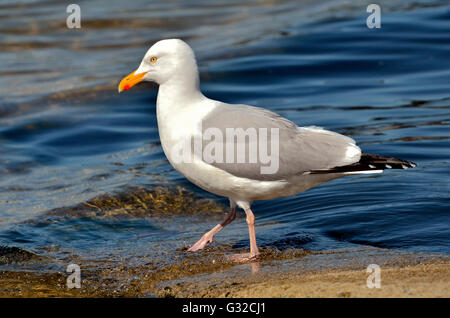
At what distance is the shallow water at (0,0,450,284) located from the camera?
632 cm

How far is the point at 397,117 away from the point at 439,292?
6080 mm

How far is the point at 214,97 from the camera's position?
11.6 metres

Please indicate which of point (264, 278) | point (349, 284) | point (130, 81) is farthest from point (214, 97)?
point (349, 284)

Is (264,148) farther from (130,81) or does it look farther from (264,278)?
(130,81)

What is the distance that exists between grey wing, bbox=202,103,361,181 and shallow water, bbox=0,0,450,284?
0.68 m

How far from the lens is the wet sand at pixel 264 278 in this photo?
4.22 m

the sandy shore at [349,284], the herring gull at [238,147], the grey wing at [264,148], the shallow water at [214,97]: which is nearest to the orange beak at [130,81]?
the herring gull at [238,147]

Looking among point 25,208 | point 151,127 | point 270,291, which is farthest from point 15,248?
point 151,127

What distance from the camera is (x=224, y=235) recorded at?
253 inches

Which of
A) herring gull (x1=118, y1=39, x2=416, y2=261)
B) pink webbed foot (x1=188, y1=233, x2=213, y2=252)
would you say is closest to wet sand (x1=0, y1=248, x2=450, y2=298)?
pink webbed foot (x1=188, y1=233, x2=213, y2=252)

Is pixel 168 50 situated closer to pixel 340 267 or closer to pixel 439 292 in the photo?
pixel 340 267

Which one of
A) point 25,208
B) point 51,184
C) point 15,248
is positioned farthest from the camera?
point 51,184

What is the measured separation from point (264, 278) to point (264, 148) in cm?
113

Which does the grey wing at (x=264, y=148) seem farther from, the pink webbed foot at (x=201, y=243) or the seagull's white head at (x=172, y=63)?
the pink webbed foot at (x=201, y=243)
